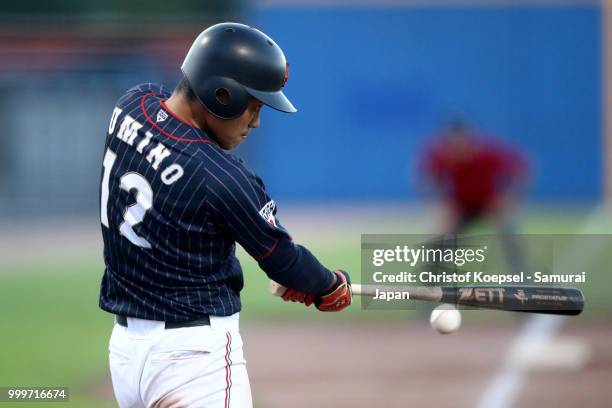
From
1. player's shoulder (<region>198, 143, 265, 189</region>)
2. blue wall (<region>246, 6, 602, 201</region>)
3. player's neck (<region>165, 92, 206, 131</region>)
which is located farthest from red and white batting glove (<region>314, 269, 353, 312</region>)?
blue wall (<region>246, 6, 602, 201</region>)

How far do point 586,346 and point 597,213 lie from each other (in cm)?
1569

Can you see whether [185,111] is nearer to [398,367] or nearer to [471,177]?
[398,367]

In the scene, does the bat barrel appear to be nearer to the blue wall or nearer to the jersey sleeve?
the jersey sleeve

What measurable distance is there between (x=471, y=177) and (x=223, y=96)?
839 centimetres

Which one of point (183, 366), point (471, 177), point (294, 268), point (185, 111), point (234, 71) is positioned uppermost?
point (471, 177)

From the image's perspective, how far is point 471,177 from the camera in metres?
11.8

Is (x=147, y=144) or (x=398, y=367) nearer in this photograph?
(x=147, y=144)

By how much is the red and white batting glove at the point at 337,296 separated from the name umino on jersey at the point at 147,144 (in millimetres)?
834

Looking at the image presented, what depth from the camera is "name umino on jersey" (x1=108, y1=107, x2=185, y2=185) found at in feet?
11.8

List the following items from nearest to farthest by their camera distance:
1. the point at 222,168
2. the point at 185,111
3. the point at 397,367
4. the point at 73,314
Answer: the point at 222,168, the point at 185,111, the point at 397,367, the point at 73,314

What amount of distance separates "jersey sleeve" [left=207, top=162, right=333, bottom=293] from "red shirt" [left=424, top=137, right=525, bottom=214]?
812cm

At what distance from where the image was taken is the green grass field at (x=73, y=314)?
8.73 metres

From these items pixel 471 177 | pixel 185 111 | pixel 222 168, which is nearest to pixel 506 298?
pixel 222 168

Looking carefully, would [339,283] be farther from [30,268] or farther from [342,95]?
[342,95]
